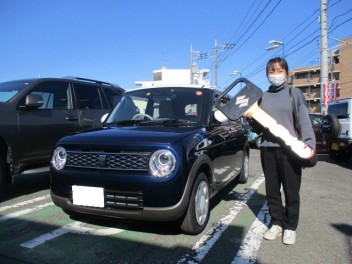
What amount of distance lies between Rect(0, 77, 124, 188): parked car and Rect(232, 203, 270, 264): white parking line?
299 cm

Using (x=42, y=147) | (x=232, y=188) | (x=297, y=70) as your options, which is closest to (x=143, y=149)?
(x=42, y=147)

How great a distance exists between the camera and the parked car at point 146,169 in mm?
3529

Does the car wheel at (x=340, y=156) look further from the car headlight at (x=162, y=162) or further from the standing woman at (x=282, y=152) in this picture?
the car headlight at (x=162, y=162)

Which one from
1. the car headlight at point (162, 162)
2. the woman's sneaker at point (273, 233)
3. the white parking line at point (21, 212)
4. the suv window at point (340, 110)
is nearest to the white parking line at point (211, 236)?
the woman's sneaker at point (273, 233)

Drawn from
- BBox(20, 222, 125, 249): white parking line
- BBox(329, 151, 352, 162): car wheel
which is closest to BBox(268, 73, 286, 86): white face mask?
BBox(20, 222, 125, 249): white parking line

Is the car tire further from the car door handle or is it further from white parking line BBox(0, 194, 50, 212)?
white parking line BBox(0, 194, 50, 212)

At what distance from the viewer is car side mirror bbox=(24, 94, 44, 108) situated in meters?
5.57

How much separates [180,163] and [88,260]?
1239mm

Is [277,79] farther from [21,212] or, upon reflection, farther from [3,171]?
[3,171]

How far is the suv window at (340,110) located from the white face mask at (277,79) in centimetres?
714

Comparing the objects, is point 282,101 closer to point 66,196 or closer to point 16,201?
point 66,196

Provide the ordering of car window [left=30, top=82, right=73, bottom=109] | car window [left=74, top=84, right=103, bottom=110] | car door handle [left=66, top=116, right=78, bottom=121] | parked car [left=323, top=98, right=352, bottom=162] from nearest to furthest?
car window [left=30, top=82, right=73, bottom=109], car door handle [left=66, top=116, right=78, bottom=121], car window [left=74, top=84, right=103, bottom=110], parked car [left=323, top=98, right=352, bottom=162]

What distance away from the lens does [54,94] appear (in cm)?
648

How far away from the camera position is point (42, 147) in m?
5.92
